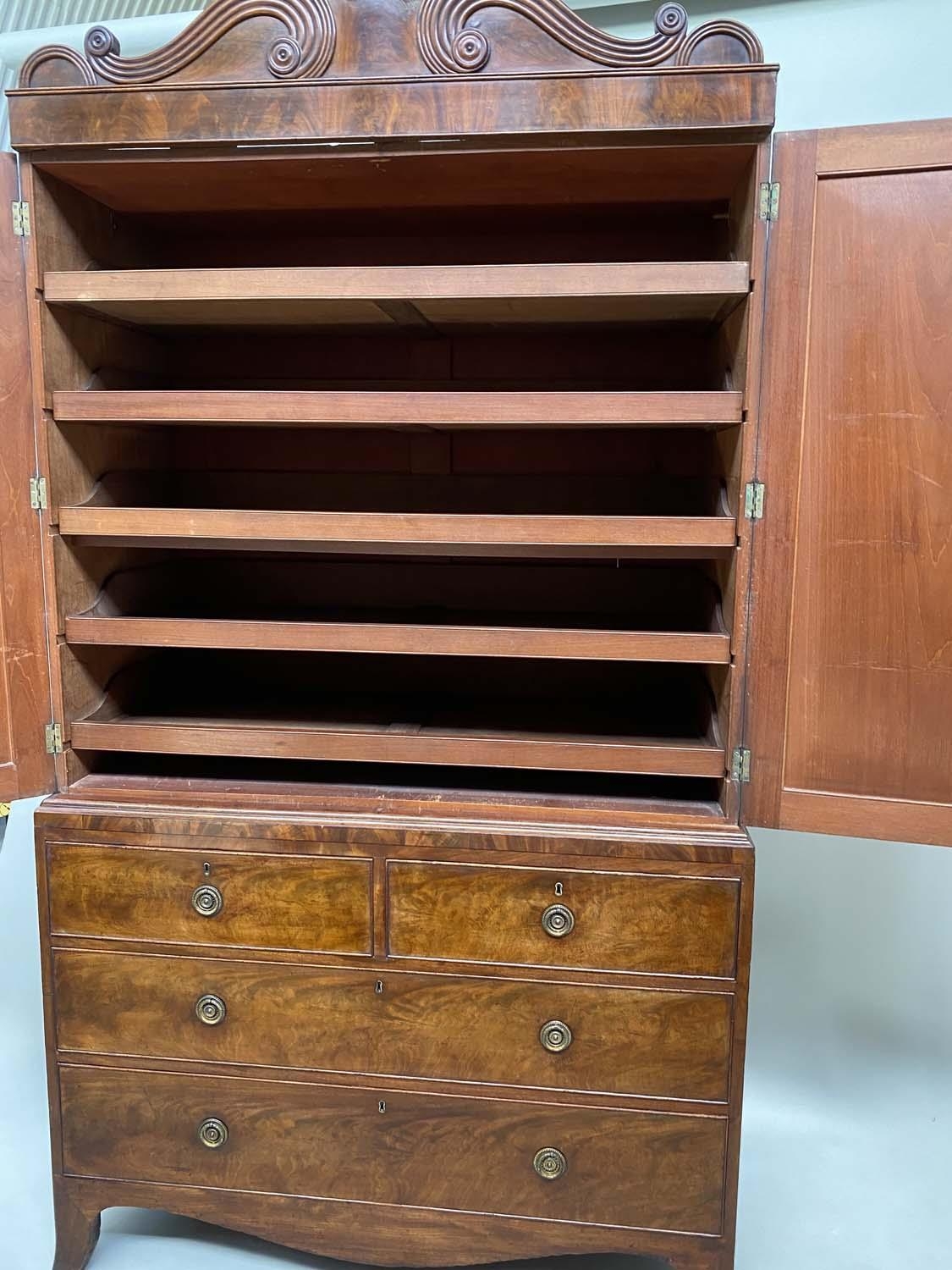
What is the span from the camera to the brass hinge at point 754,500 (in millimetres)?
1447

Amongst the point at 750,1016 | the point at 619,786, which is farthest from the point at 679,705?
the point at 750,1016

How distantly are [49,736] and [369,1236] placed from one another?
99 cm

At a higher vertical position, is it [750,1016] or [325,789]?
[325,789]

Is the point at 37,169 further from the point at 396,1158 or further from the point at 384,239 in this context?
the point at 396,1158

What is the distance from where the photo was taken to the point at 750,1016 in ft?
7.48

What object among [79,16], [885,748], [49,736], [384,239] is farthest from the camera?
[79,16]

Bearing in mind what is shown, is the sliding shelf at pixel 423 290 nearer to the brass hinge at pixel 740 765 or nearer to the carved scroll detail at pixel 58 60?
the carved scroll detail at pixel 58 60

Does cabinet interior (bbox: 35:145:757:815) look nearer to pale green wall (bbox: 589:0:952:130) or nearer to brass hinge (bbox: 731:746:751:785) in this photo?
brass hinge (bbox: 731:746:751:785)

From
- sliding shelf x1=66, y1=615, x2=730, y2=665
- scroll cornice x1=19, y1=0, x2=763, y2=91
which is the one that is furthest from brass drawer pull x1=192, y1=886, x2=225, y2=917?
scroll cornice x1=19, y1=0, x2=763, y2=91

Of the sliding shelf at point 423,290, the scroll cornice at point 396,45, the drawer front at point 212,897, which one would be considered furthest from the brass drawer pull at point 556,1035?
the scroll cornice at point 396,45

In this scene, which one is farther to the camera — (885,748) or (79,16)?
(79,16)

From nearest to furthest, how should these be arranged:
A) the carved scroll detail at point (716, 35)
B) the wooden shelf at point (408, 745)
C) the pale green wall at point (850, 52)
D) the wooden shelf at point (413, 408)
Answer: the carved scroll detail at point (716, 35) < the wooden shelf at point (413, 408) < the wooden shelf at point (408, 745) < the pale green wall at point (850, 52)

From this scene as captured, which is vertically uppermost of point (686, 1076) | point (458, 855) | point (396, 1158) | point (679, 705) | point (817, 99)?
point (817, 99)

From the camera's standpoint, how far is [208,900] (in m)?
1.61
